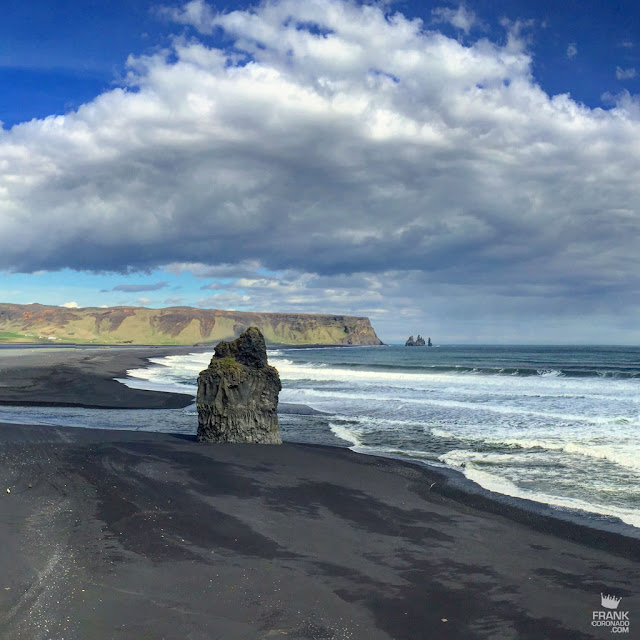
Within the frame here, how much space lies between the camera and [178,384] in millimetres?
38281

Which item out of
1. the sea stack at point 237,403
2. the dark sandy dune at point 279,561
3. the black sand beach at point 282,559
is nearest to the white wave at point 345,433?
the sea stack at point 237,403

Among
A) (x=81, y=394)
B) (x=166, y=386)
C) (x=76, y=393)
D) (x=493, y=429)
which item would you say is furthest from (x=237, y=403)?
(x=166, y=386)

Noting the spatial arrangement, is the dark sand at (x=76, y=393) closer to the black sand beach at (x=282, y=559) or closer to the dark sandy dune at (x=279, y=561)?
the black sand beach at (x=282, y=559)

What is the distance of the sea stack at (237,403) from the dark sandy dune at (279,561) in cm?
400

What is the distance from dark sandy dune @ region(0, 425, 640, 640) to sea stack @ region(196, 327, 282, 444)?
13.1 ft

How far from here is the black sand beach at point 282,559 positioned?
5656mm

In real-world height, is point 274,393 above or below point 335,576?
above

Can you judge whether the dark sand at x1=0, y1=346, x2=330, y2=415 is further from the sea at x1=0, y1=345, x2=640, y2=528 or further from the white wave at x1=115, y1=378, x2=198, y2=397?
the sea at x1=0, y1=345, x2=640, y2=528

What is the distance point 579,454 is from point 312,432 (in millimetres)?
8816

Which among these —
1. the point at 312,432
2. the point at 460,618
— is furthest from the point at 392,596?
the point at 312,432

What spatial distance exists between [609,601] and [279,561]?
13.7 feet

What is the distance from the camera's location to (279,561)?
286 inches

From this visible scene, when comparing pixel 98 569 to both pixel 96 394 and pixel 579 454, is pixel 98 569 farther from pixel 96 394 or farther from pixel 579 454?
pixel 96 394

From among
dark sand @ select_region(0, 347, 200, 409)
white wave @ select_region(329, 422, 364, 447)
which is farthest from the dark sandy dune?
dark sand @ select_region(0, 347, 200, 409)
